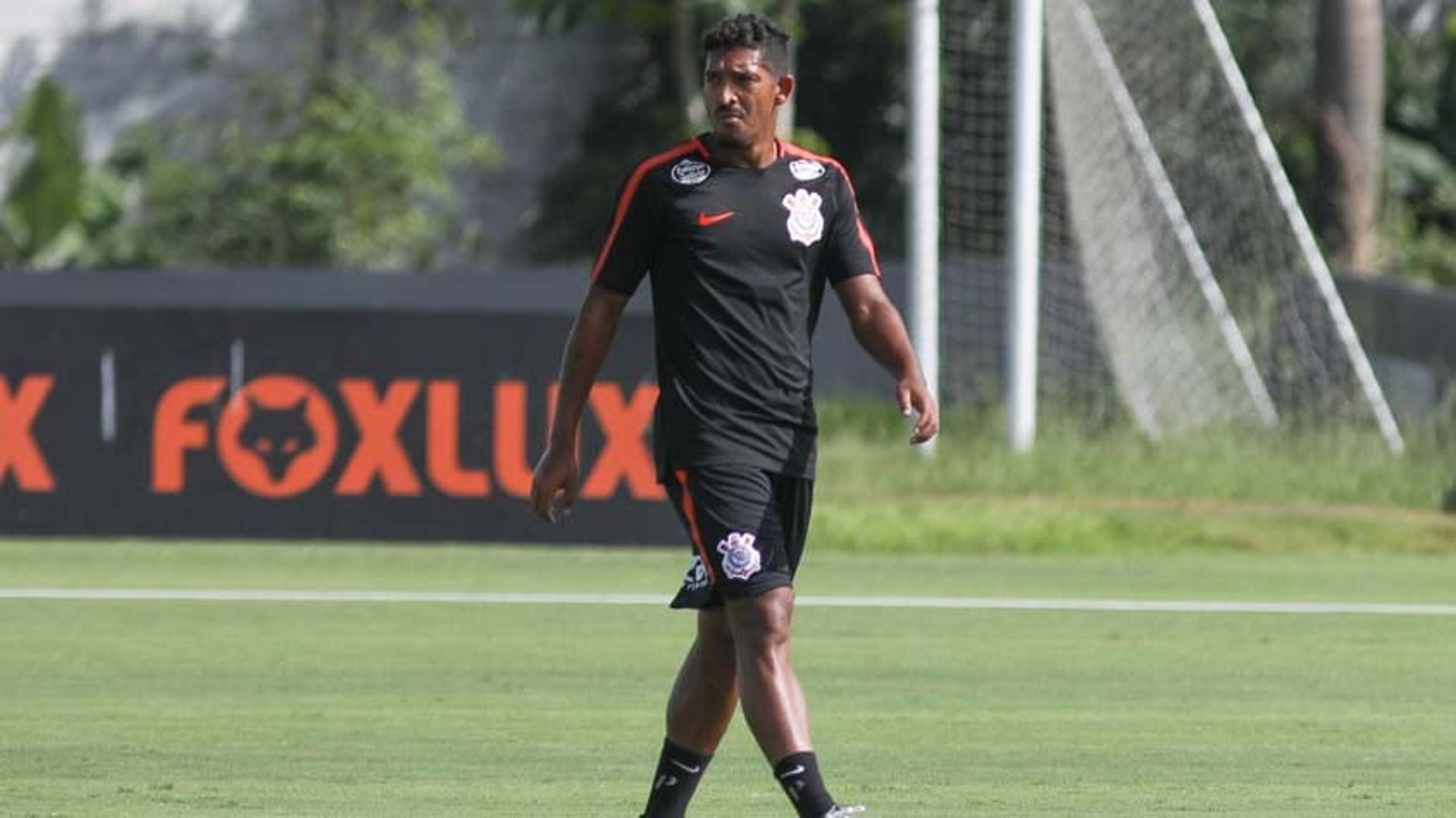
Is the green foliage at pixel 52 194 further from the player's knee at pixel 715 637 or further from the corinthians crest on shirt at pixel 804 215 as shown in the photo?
the corinthians crest on shirt at pixel 804 215

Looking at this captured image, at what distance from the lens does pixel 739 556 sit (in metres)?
7.35

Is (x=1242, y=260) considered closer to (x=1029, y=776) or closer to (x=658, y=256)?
(x=1029, y=776)

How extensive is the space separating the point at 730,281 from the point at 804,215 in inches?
9.0

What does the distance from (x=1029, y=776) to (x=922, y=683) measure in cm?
248

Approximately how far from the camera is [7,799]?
860 cm

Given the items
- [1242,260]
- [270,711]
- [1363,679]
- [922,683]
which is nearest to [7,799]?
[270,711]

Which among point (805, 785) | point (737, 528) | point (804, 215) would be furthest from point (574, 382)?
point (805, 785)

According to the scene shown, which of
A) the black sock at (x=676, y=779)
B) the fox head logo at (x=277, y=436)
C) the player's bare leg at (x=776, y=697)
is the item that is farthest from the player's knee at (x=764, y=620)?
the fox head logo at (x=277, y=436)

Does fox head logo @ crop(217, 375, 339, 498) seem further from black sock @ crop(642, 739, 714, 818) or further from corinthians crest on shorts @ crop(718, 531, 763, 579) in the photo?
corinthians crest on shorts @ crop(718, 531, 763, 579)

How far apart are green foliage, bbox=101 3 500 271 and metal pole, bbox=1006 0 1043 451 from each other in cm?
1314

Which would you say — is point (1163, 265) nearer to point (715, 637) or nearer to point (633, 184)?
point (715, 637)

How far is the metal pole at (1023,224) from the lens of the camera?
20.4 metres

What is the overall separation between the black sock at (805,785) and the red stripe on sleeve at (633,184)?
122 cm

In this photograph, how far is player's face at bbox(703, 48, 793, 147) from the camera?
728 centimetres
